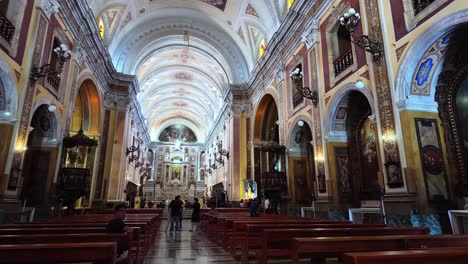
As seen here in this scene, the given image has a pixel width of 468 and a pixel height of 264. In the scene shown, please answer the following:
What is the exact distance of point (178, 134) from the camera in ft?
124

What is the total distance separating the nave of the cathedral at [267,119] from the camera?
516 cm

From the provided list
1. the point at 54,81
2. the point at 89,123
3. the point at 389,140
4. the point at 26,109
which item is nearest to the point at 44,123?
the point at 54,81

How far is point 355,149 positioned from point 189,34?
43.0 ft

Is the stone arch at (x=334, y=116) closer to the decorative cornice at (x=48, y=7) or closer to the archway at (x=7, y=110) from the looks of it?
the archway at (x=7, y=110)

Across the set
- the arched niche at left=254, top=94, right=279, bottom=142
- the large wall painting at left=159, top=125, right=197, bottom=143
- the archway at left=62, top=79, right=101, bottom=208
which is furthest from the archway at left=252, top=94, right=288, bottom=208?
the large wall painting at left=159, top=125, right=197, bottom=143

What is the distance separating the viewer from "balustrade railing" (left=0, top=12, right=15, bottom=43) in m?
6.38

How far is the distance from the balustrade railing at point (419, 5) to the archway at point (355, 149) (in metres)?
2.56

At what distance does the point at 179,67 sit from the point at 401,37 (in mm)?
19288

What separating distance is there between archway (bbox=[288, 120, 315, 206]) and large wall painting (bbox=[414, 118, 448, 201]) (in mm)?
5104

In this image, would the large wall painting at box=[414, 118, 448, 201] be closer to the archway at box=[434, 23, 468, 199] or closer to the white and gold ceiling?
the archway at box=[434, 23, 468, 199]

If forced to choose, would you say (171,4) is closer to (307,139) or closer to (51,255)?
(307,139)

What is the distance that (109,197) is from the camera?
1454 centimetres

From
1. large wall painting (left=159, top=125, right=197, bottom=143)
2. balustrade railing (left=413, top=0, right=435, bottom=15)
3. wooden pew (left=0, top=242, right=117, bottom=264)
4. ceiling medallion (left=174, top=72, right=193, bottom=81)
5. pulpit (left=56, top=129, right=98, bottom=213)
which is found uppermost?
ceiling medallion (left=174, top=72, right=193, bottom=81)

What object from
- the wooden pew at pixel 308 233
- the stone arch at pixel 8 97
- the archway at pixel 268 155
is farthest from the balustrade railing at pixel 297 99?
the stone arch at pixel 8 97
